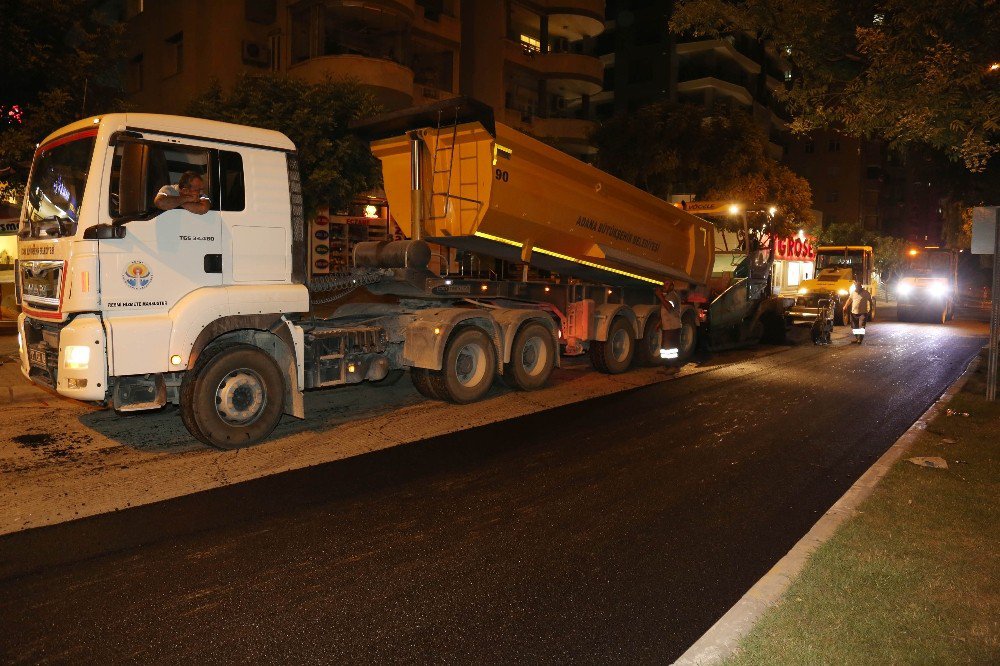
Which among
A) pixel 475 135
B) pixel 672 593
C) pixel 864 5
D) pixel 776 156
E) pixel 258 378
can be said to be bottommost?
pixel 672 593

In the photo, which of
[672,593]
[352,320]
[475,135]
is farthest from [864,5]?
[672,593]

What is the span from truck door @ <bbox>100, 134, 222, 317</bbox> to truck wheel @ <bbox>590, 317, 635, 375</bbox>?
717 cm

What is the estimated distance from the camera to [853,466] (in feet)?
23.6

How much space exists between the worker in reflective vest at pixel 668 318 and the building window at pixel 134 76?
22.9m

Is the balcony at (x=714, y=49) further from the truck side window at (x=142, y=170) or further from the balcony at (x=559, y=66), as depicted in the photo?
the truck side window at (x=142, y=170)

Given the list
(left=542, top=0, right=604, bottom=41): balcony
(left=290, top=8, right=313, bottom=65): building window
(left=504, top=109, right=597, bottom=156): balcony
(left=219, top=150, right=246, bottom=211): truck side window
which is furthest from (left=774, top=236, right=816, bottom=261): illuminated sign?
(left=219, top=150, right=246, bottom=211): truck side window

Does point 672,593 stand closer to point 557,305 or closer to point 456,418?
point 456,418

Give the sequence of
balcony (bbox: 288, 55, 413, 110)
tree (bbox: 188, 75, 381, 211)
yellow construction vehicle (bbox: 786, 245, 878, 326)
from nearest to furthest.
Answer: tree (bbox: 188, 75, 381, 211) < balcony (bbox: 288, 55, 413, 110) < yellow construction vehicle (bbox: 786, 245, 878, 326)

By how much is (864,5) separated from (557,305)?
590cm

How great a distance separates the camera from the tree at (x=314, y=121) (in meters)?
16.4

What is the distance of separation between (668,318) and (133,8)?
82.2 feet

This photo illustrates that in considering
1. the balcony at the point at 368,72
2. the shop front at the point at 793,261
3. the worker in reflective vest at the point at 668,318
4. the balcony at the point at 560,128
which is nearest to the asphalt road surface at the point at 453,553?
the worker in reflective vest at the point at 668,318

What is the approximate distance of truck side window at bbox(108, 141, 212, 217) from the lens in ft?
21.2

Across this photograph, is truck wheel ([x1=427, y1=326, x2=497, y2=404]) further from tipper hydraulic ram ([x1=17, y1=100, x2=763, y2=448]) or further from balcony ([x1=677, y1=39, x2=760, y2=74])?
balcony ([x1=677, y1=39, x2=760, y2=74])
